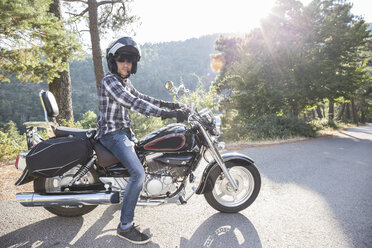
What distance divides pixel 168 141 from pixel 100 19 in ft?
33.9

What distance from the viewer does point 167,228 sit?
266 centimetres

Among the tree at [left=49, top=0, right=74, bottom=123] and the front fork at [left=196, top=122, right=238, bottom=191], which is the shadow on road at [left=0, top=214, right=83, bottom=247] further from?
the tree at [left=49, top=0, right=74, bottom=123]

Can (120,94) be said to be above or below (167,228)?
above

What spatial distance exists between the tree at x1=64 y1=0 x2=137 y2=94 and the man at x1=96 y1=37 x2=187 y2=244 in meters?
6.79

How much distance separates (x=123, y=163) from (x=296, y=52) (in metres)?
12.4

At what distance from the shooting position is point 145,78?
306ft

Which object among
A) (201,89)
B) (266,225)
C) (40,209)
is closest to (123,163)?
(40,209)

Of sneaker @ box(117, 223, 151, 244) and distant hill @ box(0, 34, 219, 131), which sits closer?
sneaker @ box(117, 223, 151, 244)

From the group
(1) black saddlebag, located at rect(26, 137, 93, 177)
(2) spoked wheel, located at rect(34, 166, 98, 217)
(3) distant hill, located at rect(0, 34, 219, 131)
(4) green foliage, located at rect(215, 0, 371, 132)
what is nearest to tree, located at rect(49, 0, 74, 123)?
(2) spoked wheel, located at rect(34, 166, 98, 217)

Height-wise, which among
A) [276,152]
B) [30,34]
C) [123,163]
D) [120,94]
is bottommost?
[276,152]

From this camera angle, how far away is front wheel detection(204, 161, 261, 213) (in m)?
2.91

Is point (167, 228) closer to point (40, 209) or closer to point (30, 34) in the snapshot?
point (40, 209)

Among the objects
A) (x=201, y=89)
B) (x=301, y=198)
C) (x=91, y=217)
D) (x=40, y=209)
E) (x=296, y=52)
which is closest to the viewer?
(x=91, y=217)

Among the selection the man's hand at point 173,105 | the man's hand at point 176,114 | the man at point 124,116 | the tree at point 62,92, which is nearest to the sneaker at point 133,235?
the man at point 124,116
